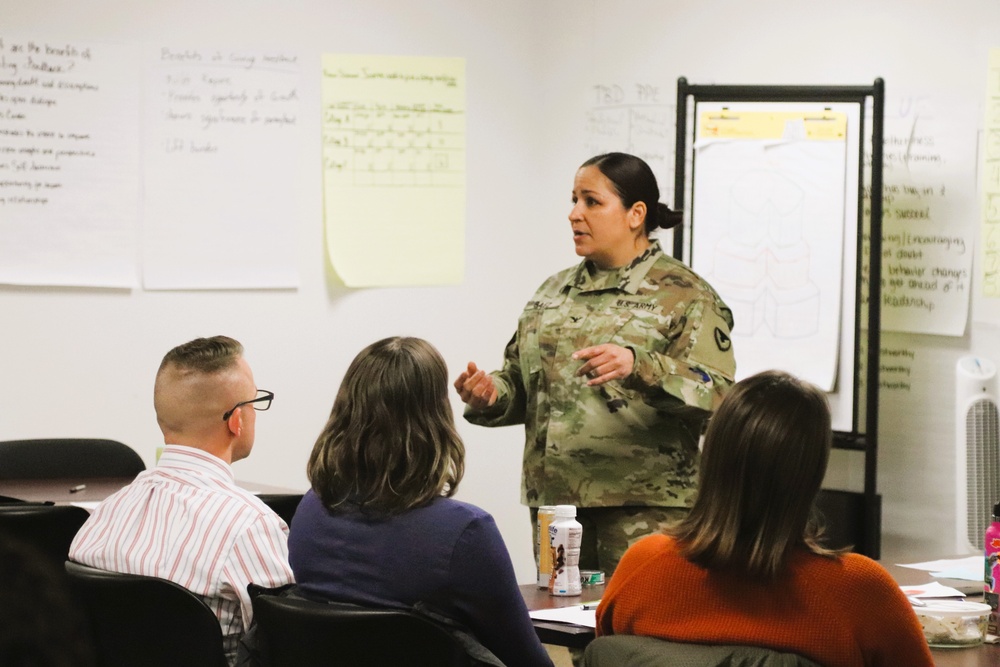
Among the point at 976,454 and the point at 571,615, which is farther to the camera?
the point at 976,454

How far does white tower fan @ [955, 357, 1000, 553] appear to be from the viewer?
374 centimetres

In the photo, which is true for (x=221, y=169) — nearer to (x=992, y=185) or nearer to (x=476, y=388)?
(x=476, y=388)

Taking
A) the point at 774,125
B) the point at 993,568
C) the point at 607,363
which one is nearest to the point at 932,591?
the point at 993,568

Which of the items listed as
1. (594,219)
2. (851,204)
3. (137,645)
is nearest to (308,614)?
(137,645)

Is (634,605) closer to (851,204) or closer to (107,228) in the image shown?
(851,204)

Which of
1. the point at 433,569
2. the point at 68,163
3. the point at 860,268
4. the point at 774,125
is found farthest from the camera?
the point at 68,163

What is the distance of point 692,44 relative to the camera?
15.3 feet

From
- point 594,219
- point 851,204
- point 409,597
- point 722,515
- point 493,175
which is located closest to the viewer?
point 722,515

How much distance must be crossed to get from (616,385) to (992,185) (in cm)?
164

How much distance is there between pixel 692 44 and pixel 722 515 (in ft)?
10.9

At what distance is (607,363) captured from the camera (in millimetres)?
2793

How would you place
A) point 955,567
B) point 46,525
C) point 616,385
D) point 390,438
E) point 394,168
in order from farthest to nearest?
point 394,168
point 616,385
point 955,567
point 46,525
point 390,438

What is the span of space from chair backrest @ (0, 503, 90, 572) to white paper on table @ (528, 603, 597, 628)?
1.01 meters

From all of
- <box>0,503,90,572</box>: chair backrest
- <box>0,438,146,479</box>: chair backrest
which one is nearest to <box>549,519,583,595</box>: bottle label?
<box>0,503,90,572</box>: chair backrest
